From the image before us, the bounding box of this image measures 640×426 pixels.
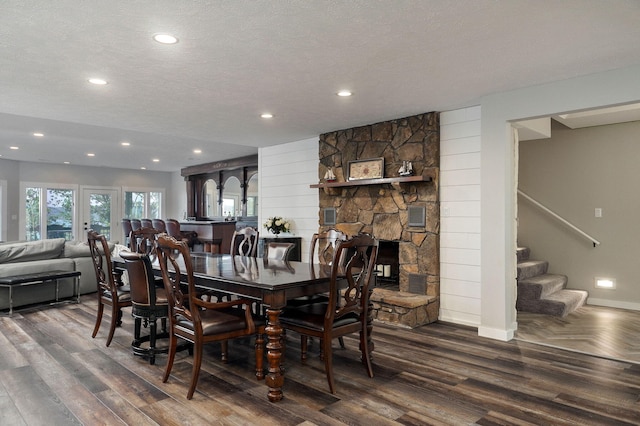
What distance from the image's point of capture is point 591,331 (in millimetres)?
4395

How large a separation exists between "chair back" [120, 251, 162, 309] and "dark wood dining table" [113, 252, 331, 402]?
0.35 meters

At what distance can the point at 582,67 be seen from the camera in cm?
344

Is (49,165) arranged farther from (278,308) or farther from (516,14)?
(516,14)

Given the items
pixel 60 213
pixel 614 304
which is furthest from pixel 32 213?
pixel 614 304

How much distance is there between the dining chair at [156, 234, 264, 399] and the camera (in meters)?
2.78

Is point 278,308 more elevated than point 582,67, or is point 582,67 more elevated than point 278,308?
point 582,67

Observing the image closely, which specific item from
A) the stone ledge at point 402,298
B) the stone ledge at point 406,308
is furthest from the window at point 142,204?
the stone ledge at point 406,308

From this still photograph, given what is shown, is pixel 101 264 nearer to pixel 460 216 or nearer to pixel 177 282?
pixel 177 282

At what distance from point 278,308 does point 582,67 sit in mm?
3019

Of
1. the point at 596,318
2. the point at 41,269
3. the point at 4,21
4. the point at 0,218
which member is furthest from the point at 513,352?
the point at 0,218

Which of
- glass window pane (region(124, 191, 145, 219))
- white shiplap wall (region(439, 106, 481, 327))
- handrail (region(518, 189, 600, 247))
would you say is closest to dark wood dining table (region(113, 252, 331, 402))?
white shiplap wall (region(439, 106, 481, 327))

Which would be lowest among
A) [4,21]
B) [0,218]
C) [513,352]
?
[513,352]

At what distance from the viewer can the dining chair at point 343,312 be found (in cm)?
286

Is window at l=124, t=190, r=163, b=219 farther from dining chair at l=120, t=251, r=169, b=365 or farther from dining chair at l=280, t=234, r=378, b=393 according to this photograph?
dining chair at l=280, t=234, r=378, b=393
